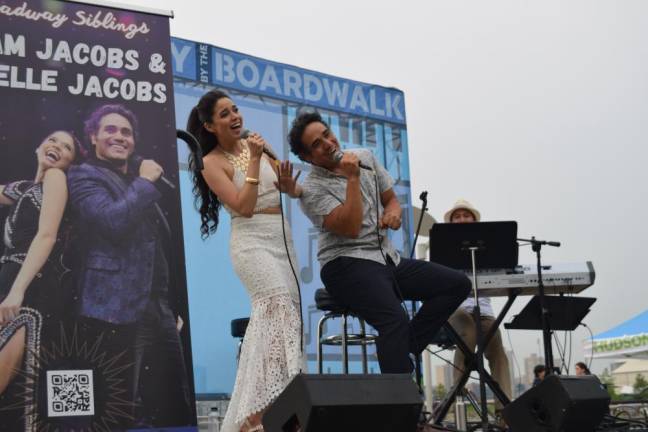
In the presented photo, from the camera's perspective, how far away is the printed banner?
208 inches

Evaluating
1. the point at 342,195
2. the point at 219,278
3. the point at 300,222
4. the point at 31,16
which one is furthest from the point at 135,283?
the point at 300,222

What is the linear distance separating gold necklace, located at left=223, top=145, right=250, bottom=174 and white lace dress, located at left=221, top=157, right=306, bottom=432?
0.14 metres

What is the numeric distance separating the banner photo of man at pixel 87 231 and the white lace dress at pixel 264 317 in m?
0.22

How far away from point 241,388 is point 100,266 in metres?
0.75

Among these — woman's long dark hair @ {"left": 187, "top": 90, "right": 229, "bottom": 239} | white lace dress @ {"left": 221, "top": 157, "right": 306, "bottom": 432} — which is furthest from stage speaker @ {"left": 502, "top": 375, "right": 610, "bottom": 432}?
woman's long dark hair @ {"left": 187, "top": 90, "right": 229, "bottom": 239}

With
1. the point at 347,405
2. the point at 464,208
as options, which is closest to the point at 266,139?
the point at 464,208

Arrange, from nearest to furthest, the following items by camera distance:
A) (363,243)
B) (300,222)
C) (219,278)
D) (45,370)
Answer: (45,370), (363,243), (219,278), (300,222)

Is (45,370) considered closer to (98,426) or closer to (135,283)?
(98,426)

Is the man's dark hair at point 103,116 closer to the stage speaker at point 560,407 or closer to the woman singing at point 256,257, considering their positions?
the woman singing at point 256,257

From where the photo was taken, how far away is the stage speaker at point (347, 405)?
2242 millimetres

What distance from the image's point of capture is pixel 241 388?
3.16 metres

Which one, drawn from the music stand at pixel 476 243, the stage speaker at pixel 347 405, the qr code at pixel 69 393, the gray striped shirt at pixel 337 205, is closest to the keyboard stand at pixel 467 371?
the music stand at pixel 476 243

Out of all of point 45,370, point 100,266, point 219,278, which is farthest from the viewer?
point 219,278

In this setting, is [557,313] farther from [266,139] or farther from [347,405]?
[347,405]
